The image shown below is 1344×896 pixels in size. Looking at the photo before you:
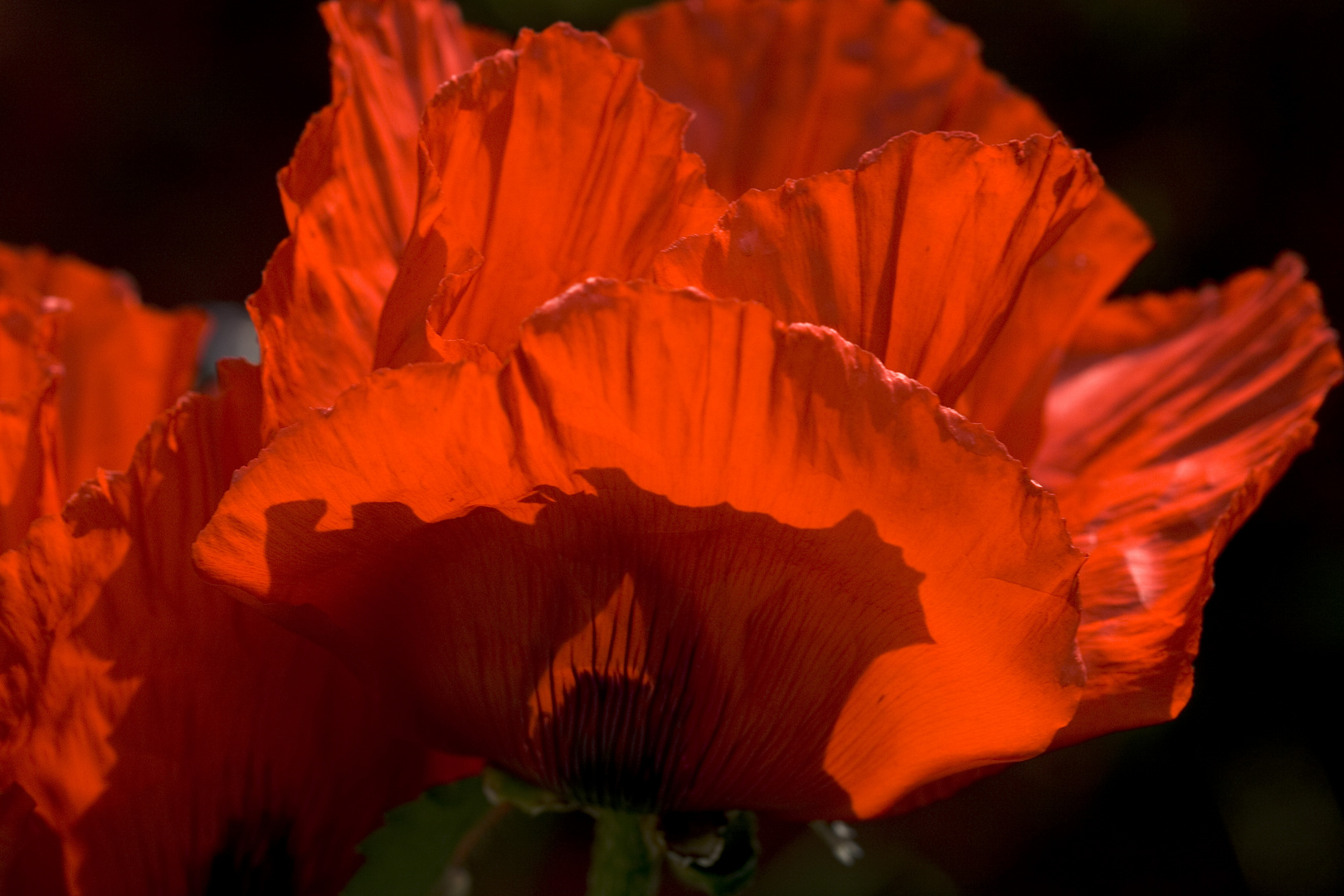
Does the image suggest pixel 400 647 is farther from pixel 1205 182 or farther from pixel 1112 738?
pixel 1205 182

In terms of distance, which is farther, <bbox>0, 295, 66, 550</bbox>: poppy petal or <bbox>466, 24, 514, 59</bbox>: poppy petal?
<bbox>466, 24, 514, 59</bbox>: poppy petal

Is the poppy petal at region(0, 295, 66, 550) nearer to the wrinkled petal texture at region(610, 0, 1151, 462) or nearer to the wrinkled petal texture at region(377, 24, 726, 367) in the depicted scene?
the wrinkled petal texture at region(377, 24, 726, 367)

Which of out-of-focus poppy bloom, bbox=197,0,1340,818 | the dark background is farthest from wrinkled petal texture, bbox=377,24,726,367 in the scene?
the dark background

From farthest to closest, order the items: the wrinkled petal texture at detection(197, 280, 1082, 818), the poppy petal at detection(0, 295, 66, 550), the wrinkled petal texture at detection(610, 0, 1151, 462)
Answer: the wrinkled petal texture at detection(610, 0, 1151, 462), the poppy petal at detection(0, 295, 66, 550), the wrinkled petal texture at detection(197, 280, 1082, 818)

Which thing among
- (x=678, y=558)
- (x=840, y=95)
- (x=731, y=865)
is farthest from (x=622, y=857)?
(x=840, y=95)

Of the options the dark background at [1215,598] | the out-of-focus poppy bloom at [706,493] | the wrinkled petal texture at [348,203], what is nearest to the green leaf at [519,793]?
the out-of-focus poppy bloom at [706,493]

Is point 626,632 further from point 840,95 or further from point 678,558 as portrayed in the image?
point 840,95
